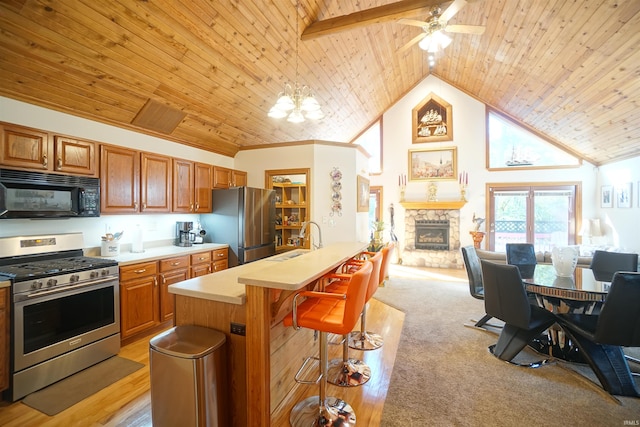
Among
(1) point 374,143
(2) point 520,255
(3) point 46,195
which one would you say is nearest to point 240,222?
(3) point 46,195

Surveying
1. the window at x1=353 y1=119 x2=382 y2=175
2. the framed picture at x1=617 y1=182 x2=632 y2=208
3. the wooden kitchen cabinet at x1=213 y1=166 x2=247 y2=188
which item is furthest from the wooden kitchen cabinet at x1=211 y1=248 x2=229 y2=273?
the framed picture at x1=617 y1=182 x2=632 y2=208

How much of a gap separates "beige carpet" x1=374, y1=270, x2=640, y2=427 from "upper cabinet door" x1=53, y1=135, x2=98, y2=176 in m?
3.63

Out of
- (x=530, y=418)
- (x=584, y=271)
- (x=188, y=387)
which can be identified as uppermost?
(x=584, y=271)

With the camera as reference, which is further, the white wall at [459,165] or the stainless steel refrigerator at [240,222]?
the white wall at [459,165]

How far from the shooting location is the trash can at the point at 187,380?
5.07ft

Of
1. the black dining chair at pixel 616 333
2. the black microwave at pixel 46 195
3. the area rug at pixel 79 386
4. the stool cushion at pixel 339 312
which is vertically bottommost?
the area rug at pixel 79 386

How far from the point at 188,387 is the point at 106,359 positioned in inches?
72.8

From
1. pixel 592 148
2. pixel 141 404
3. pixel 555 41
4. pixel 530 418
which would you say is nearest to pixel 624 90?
pixel 555 41

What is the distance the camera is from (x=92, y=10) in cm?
228

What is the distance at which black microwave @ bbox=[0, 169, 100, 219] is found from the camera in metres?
2.40

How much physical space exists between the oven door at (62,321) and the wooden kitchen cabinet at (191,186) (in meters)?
1.53

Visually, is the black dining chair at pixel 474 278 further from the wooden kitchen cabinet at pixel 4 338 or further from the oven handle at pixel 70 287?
the wooden kitchen cabinet at pixel 4 338

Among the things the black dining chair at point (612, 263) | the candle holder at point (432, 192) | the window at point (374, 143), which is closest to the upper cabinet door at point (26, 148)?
the black dining chair at point (612, 263)

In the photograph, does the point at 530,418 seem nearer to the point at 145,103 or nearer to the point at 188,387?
the point at 188,387
